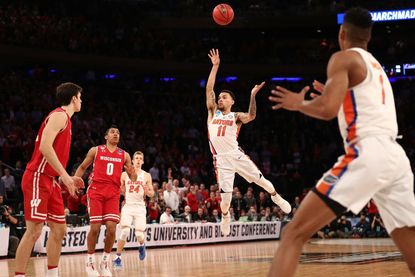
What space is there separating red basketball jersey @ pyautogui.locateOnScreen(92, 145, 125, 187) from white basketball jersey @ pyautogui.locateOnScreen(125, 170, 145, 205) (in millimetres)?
2692

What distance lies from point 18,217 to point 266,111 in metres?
18.2

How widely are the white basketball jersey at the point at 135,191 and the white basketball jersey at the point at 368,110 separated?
28.3 ft

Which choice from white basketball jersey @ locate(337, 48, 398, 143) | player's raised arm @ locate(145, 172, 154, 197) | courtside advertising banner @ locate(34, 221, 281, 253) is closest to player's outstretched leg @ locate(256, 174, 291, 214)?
player's raised arm @ locate(145, 172, 154, 197)

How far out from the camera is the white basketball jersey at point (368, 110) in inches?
190

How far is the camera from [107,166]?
1044 cm

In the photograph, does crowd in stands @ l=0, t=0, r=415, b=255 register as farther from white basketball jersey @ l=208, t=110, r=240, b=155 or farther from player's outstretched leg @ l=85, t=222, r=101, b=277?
player's outstretched leg @ l=85, t=222, r=101, b=277

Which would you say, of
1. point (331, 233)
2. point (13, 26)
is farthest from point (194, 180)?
point (13, 26)

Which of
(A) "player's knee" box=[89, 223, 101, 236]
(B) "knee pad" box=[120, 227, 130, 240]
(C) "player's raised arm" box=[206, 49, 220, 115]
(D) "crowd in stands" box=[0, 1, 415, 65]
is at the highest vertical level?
(D) "crowd in stands" box=[0, 1, 415, 65]

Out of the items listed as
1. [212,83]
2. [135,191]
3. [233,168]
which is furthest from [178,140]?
[212,83]

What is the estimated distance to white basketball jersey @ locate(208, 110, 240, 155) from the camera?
1194cm

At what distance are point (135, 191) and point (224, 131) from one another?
7.77ft

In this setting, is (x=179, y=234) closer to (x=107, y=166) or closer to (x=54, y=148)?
(x=107, y=166)

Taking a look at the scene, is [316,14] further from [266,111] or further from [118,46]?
[118,46]

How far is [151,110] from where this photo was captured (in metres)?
28.0
